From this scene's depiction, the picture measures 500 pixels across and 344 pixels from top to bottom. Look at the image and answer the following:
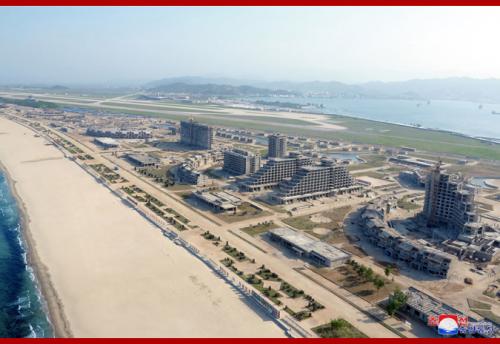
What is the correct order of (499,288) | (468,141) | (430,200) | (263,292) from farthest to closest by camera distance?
(468,141)
(430,200)
(499,288)
(263,292)

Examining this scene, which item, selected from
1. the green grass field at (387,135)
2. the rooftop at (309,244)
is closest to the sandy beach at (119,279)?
the rooftop at (309,244)

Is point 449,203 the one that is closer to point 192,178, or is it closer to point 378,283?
point 378,283

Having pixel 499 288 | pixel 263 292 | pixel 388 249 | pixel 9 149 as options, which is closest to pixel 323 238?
pixel 388 249

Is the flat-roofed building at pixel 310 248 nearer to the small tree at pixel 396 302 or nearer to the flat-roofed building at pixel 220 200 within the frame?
the small tree at pixel 396 302

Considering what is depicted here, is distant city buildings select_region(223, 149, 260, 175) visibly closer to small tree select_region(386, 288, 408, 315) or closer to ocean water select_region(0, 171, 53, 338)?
ocean water select_region(0, 171, 53, 338)

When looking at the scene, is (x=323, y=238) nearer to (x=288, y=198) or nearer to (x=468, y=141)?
(x=288, y=198)

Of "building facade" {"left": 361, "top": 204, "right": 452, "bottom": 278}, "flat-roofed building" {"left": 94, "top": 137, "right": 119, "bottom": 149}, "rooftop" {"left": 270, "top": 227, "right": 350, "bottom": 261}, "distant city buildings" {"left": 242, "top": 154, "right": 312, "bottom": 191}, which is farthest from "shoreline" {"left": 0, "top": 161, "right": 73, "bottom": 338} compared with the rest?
"flat-roofed building" {"left": 94, "top": 137, "right": 119, "bottom": 149}
